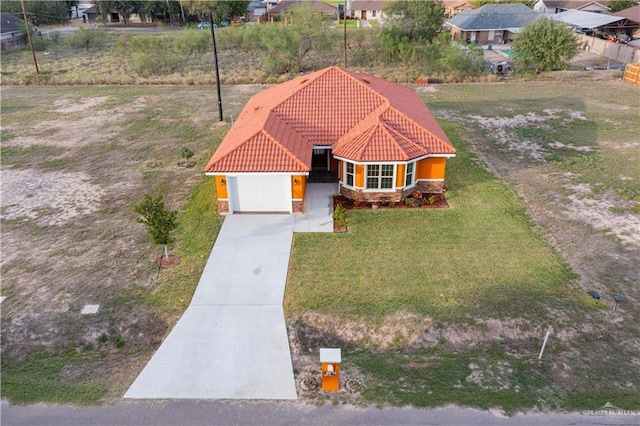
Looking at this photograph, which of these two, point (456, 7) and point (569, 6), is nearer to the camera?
point (569, 6)

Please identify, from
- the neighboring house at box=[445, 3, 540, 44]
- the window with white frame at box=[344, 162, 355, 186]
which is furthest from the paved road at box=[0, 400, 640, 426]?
the neighboring house at box=[445, 3, 540, 44]

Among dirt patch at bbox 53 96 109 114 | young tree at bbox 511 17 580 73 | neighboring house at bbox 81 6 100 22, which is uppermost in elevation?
neighboring house at bbox 81 6 100 22

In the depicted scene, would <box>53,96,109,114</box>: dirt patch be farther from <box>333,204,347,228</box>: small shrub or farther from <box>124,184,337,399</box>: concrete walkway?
<box>333,204,347,228</box>: small shrub

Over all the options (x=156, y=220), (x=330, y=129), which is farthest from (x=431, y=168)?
(x=156, y=220)

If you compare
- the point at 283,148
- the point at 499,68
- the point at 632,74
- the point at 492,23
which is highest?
the point at 492,23

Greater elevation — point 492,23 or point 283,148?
point 492,23

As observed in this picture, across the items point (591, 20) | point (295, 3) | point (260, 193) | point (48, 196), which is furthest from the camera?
point (295, 3)

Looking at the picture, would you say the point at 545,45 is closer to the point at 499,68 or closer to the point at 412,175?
the point at 499,68
